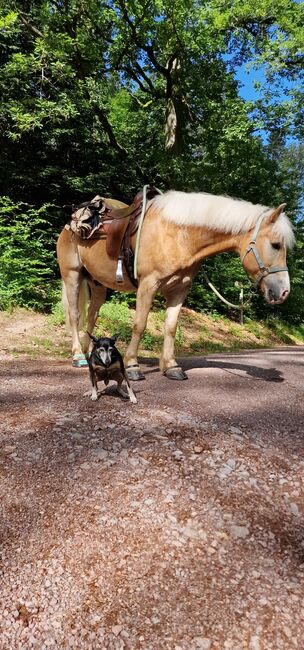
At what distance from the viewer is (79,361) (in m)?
5.14

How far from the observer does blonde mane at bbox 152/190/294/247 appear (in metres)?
3.96

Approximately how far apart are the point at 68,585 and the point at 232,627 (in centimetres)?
65

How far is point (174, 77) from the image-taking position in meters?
14.0

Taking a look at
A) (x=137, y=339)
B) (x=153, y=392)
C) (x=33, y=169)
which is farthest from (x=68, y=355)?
(x=33, y=169)

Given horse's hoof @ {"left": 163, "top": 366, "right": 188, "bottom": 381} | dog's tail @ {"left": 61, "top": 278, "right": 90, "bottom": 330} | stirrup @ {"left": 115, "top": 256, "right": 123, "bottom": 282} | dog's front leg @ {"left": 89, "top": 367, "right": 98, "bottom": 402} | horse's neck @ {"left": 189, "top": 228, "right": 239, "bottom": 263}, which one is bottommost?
horse's hoof @ {"left": 163, "top": 366, "right": 188, "bottom": 381}

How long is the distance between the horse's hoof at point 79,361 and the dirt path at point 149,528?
1.87 metres

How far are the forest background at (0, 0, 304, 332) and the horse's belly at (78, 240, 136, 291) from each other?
4.67 metres

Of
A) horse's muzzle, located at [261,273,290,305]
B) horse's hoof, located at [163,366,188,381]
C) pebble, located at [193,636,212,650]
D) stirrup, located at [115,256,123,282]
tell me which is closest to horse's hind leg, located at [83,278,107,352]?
stirrup, located at [115,256,123,282]

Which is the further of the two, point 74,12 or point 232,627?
point 74,12

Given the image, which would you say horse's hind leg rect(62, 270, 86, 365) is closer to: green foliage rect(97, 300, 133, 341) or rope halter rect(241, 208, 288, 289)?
rope halter rect(241, 208, 288, 289)

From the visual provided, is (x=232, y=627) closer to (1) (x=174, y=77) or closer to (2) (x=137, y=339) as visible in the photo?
(2) (x=137, y=339)

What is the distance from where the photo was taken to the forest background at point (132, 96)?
1107 centimetres

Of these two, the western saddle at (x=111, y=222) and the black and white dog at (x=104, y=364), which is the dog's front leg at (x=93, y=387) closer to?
the black and white dog at (x=104, y=364)

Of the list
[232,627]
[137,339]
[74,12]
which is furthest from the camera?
[74,12]
